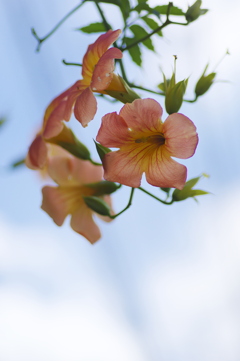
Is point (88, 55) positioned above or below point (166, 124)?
above

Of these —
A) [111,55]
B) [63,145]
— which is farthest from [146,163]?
[63,145]

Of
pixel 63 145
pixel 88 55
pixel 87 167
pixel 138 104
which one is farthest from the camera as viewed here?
pixel 87 167

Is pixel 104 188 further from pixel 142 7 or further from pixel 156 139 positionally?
pixel 142 7

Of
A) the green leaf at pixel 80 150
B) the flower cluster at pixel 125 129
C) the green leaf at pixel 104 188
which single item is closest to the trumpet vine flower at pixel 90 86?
the flower cluster at pixel 125 129

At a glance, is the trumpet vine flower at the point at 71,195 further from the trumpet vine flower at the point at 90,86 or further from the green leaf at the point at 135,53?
the green leaf at the point at 135,53

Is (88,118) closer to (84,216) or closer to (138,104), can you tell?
(138,104)

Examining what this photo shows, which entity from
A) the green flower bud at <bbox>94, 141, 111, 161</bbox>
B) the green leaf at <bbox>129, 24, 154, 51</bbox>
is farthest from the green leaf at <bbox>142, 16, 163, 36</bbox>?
the green flower bud at <bbox>94, 141, 111, 161</bbox>

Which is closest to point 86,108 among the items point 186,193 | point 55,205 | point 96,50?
point 96,50
